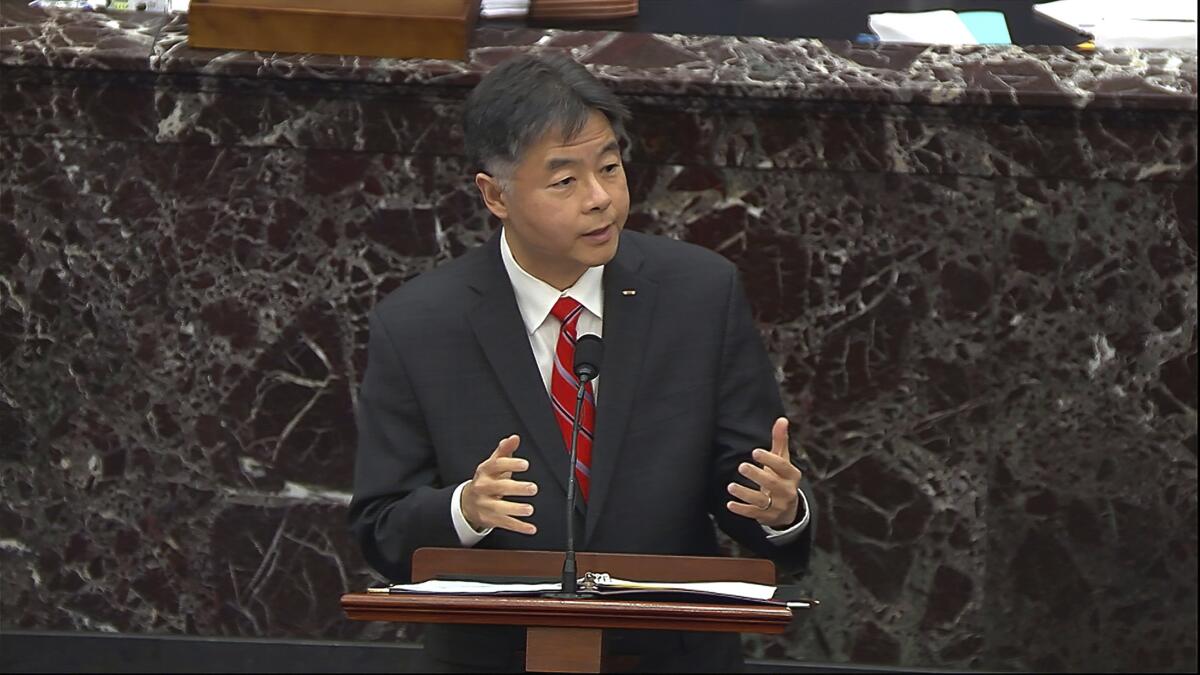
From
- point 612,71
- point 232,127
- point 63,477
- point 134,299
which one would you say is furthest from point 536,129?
point 63,477

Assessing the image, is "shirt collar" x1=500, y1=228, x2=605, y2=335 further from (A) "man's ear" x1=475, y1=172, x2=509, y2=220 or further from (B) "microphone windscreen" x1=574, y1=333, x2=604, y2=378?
(B) "microphone windscreen" x1=574, y1=333, x2=604, y2=378

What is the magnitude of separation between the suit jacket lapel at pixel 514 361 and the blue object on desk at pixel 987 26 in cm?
150

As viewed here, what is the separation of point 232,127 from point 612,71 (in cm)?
82

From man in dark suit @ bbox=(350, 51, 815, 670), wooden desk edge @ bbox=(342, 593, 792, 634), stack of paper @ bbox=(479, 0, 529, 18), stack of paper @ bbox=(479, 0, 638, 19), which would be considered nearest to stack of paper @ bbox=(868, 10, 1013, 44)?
stack of paper @ bbox=(479, 0, 638, 19)

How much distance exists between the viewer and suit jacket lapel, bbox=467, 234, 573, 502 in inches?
110

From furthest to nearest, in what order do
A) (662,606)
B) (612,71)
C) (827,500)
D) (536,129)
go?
(827,500)
(612,71)
(536,129)
(662,606)

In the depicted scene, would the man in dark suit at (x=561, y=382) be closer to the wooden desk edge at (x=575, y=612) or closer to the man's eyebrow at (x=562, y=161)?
the man's eyebrow at (x=562, y=161)

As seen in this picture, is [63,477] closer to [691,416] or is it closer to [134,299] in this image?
[134,299]

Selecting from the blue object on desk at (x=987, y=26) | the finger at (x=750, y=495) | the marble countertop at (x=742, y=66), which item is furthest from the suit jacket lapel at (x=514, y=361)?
the blue object on desk at (x=987, y=26)

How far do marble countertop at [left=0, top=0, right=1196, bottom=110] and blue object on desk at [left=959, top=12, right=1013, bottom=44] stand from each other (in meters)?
0.17

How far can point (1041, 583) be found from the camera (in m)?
3.81

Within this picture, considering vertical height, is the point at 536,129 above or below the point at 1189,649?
above

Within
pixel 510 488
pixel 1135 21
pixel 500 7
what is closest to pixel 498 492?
pixel 510 488

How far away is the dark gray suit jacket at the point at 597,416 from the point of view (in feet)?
9.22
